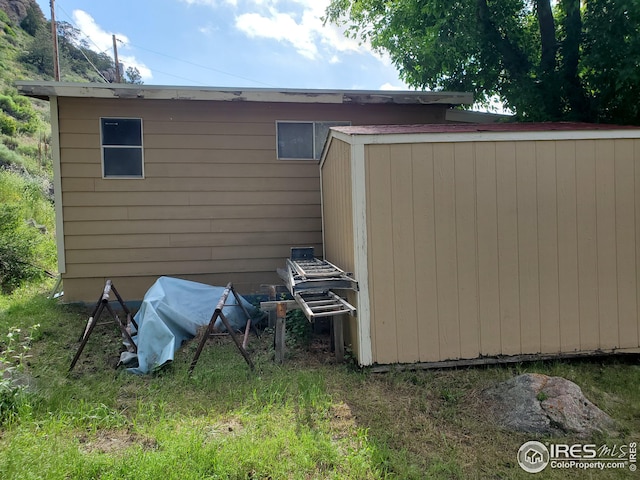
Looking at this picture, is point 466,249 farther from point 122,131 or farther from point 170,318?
point 122,131

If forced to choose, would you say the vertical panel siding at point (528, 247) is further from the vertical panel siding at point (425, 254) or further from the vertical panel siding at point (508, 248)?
the vertical panel siding at point (425, 254)

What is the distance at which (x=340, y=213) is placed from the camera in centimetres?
435

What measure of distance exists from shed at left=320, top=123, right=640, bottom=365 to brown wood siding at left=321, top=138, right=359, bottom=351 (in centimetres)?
5

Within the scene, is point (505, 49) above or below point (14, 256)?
above

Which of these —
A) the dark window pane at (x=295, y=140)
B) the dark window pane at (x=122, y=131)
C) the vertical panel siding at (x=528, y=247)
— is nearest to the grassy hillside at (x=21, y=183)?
the dark window pane at (x=122, y=131)

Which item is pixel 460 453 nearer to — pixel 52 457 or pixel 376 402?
pixel 376 402

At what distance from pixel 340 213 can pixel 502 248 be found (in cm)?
165

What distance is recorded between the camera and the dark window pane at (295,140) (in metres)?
6.11

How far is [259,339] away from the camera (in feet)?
15.4

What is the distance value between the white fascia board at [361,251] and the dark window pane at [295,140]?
8.89 feet

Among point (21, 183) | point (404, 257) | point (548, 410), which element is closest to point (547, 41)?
point (404, 257)

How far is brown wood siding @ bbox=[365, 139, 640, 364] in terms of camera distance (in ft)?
11.9

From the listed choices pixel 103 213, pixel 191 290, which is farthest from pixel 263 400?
pixel 103 213

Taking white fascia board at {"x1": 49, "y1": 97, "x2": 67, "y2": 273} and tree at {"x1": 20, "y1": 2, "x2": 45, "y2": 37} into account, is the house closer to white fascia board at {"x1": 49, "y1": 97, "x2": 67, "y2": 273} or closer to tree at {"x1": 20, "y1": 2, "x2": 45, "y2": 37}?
white fascia board at {"x1": 49, "y1": 97, "x2": 67, "y2": 273}
